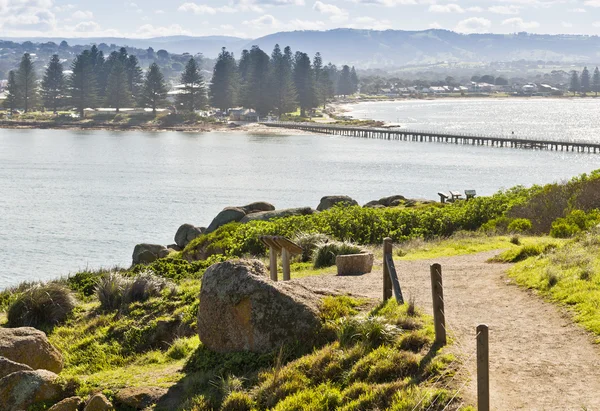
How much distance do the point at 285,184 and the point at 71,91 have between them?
325 feet

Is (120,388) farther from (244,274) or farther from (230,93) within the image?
(230,93)

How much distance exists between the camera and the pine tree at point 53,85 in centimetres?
16862

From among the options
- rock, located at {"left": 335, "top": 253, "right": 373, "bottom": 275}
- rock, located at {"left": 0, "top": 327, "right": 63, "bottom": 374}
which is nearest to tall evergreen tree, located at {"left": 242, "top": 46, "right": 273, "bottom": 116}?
rock, located at {"left": 335, "top": 253, "right": 373, "bottom": 275}

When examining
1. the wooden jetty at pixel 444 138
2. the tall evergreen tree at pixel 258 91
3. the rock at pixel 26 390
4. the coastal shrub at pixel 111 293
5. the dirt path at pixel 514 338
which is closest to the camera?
the dirt path at pixel 514 338

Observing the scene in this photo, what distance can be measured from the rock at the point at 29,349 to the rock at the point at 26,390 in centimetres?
105

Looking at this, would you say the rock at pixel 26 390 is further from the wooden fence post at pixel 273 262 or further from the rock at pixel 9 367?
the wooden fence post at pixel 273 262

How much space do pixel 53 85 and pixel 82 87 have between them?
8.04 meters

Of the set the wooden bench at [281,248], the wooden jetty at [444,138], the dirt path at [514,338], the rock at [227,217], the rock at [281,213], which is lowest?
the wooden jetty at [444,138]

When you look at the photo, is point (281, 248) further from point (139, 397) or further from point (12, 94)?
point (12, 94)

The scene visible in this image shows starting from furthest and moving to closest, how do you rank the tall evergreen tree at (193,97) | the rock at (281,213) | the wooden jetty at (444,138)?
the tall evergreen tree at (193,97) → the wooden jetty at (444,138) → the rock at (281,213)

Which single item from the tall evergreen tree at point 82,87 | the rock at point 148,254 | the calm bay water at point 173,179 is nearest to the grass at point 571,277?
the rock at point 148,254

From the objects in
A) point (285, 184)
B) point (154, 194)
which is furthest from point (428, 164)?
point (154, 194)

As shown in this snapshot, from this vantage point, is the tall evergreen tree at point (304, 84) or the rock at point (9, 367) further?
the tall evergreen tree at point (304, 84)

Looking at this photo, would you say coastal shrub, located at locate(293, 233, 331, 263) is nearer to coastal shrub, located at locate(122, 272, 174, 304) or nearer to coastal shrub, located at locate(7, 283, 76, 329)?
→ coastal shrub, located at locate(122, 272, 174, 304)
